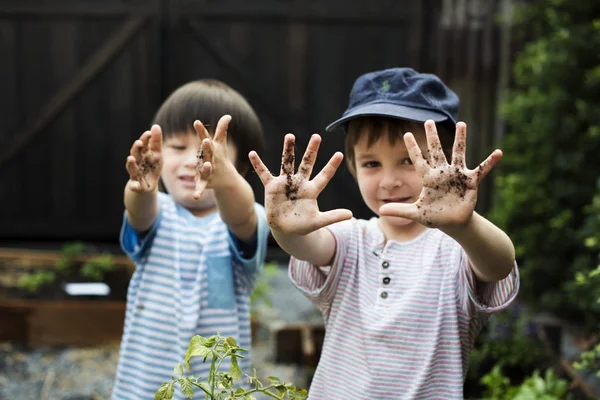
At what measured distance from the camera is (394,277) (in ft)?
5.47

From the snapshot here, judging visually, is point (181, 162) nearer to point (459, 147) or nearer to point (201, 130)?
point (201, 130)

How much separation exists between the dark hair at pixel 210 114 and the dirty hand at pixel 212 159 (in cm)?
34

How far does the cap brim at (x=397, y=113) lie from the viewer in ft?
5.26

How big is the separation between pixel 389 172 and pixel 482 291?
0.35m

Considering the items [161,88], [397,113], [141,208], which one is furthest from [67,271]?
[397,113]

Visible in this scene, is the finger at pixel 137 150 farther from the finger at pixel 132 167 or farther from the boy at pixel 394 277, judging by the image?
the boy at pixel 394 277

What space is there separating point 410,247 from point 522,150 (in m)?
2.43

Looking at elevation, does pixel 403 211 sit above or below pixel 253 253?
above

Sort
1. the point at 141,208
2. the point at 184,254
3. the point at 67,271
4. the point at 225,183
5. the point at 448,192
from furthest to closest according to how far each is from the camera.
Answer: the point at 67,271 < the point at 184,254 < the point at 141,208 < the point at 225,183 < the point at 448,192

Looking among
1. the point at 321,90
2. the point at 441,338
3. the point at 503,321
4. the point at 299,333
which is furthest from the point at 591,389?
the point at 321,90

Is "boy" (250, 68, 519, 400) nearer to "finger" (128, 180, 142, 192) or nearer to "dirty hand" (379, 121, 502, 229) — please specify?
"dirty hand" (379, 121, 502, 229)

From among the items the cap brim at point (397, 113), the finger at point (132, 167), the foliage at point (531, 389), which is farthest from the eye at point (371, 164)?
the foliage at point (531, 389)

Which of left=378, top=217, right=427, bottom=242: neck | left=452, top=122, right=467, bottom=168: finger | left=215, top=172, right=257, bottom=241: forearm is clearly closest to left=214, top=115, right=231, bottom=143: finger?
left=215, top=172, right=257, bottom=241: forearm

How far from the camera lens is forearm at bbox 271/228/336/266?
5.02 ft
